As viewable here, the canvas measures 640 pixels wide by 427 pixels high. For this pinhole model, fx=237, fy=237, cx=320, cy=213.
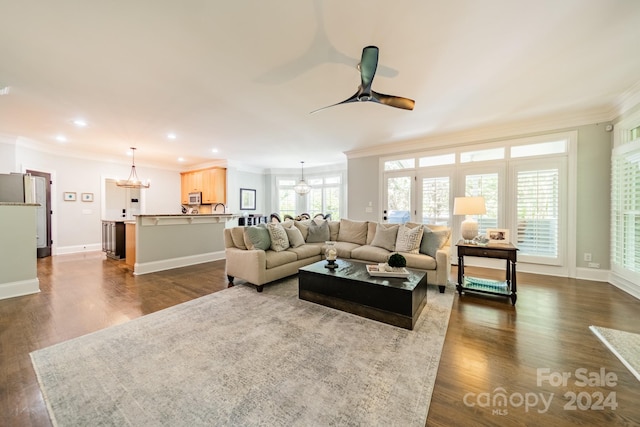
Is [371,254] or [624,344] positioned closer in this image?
[624,344]

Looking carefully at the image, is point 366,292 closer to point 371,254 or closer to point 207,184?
point 371,254

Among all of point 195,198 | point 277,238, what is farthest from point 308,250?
point 195,198

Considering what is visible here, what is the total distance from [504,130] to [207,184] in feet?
26.5

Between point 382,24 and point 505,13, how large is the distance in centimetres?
93

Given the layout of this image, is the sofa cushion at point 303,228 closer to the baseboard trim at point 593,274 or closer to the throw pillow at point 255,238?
the throw pillow at point 255,238

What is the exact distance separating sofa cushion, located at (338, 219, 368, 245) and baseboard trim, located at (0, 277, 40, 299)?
4631mm

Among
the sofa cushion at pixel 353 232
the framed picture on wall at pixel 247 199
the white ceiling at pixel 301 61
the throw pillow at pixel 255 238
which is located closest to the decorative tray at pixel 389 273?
the throw pillow at pixel 255 238

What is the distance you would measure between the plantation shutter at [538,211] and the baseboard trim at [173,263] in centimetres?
620

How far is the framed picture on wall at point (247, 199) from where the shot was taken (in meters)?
8.44

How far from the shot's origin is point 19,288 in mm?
3145

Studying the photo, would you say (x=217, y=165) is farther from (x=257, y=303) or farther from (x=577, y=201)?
(x=577, y=201)

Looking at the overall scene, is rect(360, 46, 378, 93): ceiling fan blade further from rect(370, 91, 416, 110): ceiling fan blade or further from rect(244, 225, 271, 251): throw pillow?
rect(244, 225, 271, 251): throw pillow

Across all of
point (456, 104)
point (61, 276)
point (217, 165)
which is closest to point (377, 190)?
point (456, 104)

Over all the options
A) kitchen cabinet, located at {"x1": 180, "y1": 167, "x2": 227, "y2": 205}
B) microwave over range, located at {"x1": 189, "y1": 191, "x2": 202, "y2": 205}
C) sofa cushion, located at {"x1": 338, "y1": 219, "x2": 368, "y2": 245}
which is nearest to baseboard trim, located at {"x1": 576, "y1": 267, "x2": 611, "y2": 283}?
sofa cushion, located at {"x1": 338, "y1": 219, "x2": 368, "y2": 245}
